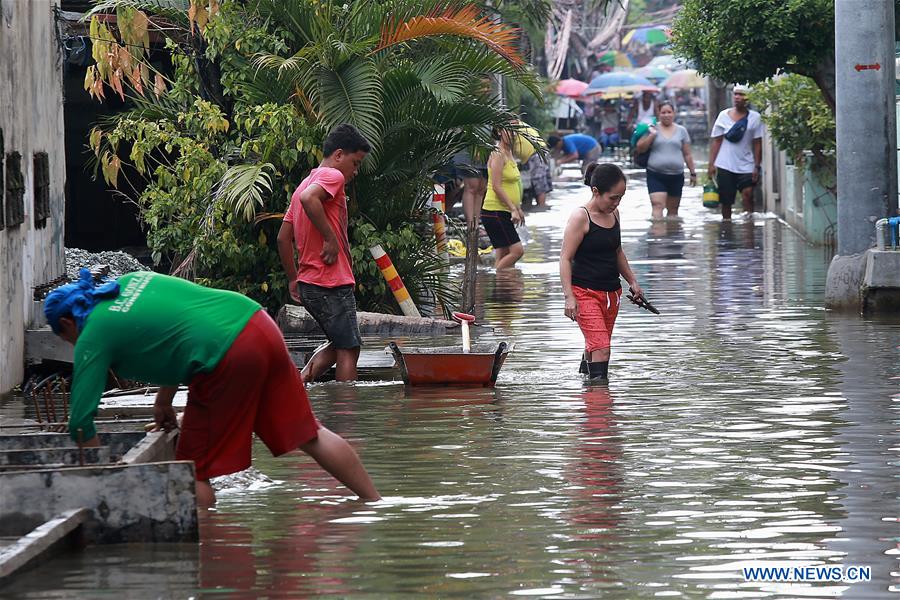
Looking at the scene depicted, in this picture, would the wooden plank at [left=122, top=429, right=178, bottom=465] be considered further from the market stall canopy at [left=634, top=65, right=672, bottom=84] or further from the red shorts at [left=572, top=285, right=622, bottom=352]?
the market stall canopy at [left=634, top=65, right=672, bottom=84]

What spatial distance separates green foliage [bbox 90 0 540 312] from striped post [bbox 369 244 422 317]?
0.09m

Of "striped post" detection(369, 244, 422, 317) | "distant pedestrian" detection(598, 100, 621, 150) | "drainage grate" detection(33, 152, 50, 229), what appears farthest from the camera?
"distant pedestrian" detection(598, 100, 621, 150)

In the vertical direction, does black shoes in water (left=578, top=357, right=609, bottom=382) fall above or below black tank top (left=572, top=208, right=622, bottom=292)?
below

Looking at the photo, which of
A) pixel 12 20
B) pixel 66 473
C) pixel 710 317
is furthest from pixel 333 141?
pixel 710 317

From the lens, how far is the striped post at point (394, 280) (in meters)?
14.5

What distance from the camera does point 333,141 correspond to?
1051 cm

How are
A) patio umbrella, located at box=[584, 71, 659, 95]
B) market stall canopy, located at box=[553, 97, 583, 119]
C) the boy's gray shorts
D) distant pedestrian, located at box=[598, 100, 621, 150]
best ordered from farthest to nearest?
patio umbrella, located at box=[584, 71, 659, 95] → distant pedestrian, located at box=[598, 100, 621, 150] → market stall canopy, located at box=[553, 97, 583, 119] → the boy's gray shorts

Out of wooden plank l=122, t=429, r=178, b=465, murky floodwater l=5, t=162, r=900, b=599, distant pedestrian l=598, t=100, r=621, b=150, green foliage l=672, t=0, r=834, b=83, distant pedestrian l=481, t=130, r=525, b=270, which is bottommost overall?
murky floodwater l=5, t=162, r=900, b=599

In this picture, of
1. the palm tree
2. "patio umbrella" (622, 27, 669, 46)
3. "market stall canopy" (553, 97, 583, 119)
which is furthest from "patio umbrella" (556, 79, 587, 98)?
the palm tree

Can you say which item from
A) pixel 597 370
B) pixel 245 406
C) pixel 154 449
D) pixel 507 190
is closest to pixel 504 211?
pixel 507 190

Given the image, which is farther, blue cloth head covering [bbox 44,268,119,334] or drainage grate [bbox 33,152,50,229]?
drainage grate [bbox 33,152,50,229]

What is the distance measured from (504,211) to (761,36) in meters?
3.49

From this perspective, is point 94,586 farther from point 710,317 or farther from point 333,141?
point 710,317

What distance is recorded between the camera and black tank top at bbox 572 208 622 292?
448 inches
